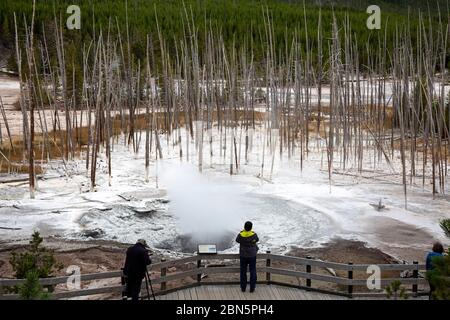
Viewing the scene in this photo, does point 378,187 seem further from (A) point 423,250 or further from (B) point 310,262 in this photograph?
(B) point 310,262

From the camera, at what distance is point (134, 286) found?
7.61m

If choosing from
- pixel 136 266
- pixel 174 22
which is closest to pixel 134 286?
pixel 136 266

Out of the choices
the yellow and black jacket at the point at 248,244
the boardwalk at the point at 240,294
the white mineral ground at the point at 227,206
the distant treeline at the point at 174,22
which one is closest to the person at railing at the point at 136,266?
the boardwalk at the point at 240,294

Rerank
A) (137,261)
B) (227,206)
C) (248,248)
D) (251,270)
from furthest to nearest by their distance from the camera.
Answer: (227,206) < (251,270) < (248,248) < (137,261)

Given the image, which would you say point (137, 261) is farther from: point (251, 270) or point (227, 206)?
point (227, 206)

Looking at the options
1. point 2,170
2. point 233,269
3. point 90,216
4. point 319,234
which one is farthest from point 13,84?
point 233,269

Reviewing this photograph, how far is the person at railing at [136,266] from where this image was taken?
24.5 ft

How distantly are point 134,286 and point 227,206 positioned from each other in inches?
321

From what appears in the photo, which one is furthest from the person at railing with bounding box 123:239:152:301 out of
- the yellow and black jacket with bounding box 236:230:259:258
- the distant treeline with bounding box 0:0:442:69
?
the distant treeline with bounding box 0:0:442:69

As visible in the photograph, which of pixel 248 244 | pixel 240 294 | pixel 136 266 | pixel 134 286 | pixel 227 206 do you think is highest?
pixel 248 244

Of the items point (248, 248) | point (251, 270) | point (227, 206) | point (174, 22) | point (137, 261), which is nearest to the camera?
point (137, 261)

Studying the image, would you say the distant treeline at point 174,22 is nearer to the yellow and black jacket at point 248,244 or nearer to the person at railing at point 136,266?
the yellow and black jacket at point 248,244

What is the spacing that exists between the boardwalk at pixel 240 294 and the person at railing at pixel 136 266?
23.7 inches
